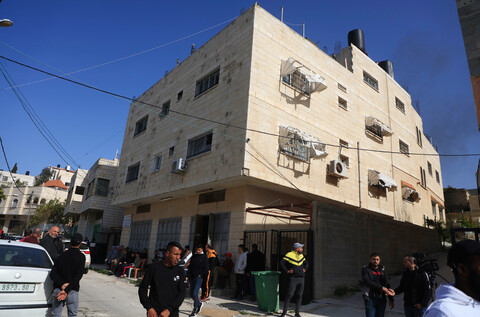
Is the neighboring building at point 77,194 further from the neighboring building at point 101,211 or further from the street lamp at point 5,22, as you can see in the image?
the street lamp at point 5,22

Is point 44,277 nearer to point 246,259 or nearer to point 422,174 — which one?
point 246,259

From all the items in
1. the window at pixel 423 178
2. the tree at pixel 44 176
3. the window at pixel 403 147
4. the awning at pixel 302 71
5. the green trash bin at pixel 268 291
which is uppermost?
the tree at pixel 44 176

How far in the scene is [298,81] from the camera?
15070 millimetres

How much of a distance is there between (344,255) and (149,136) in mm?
14142

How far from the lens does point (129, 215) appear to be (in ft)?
71.8

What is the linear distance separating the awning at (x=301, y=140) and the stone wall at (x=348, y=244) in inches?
140

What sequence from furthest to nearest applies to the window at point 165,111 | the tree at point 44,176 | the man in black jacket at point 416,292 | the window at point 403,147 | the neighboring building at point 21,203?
the tree at point 44,176 → the neighboring building at point 21,203 → the window at point 403,147 → the window at point 165,111 → the man in black jacket at point 416,292

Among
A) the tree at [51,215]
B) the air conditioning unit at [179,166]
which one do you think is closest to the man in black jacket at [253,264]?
the air conditioning unit at [179,166]

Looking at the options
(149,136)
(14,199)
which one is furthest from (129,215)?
(14,199)

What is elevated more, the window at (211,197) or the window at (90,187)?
the window at (90,187)

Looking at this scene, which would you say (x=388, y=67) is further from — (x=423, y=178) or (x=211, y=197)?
(x=211, y=197)

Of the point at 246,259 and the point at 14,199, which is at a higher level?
the point at 14,199

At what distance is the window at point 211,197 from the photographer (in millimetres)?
14352

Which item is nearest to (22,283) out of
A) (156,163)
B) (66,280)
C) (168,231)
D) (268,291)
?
(66,280)
